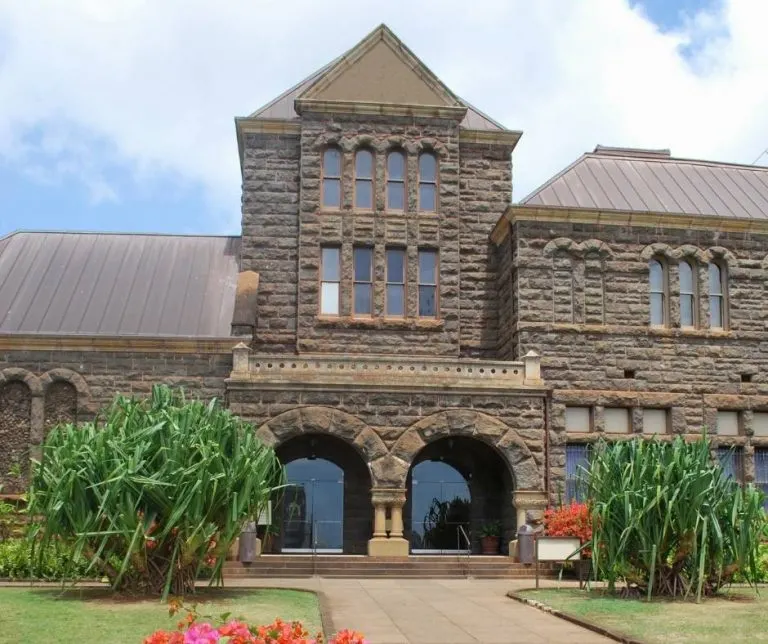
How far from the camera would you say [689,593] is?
603 inches

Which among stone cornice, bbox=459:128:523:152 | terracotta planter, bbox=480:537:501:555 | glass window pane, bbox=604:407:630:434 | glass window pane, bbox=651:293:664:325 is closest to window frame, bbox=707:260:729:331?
glass window pane, bbox=651:293:664:325

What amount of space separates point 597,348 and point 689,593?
1149 centimetres

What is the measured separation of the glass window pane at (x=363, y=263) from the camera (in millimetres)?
27750

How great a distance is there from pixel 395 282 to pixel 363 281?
842mm

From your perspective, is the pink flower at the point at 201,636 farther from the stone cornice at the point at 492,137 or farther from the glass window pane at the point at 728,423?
the stone cornice at the point at 492,137

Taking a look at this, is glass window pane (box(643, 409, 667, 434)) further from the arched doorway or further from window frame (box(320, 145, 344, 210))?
window frame (box(320, 145, 344, 210))

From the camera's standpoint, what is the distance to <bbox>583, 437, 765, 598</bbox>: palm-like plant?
15.2 metres

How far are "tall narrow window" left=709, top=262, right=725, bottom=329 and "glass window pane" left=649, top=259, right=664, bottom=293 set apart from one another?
50.7 inches

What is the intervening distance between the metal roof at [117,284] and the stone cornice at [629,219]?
7.73 metres

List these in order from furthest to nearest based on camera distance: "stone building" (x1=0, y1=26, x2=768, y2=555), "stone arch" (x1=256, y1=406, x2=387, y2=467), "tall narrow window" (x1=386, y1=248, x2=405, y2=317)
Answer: "tall narrow window" (x1=386, y1=248, x2=405, y2=317) < "stone building" (x1=0, y1=26, x2=768, y2=555) < "stone arch" (x1=256, y1=406, x2=387, y2=467)

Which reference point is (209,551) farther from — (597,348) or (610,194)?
(610,194)

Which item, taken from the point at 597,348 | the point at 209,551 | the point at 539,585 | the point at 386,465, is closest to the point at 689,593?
the point at 539,585

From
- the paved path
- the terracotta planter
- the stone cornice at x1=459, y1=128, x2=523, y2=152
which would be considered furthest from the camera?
the stone cornice at x1=459, y1=128, x2=523, y2=152

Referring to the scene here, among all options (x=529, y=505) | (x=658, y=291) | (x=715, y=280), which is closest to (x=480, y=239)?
(x=658, y=291)
